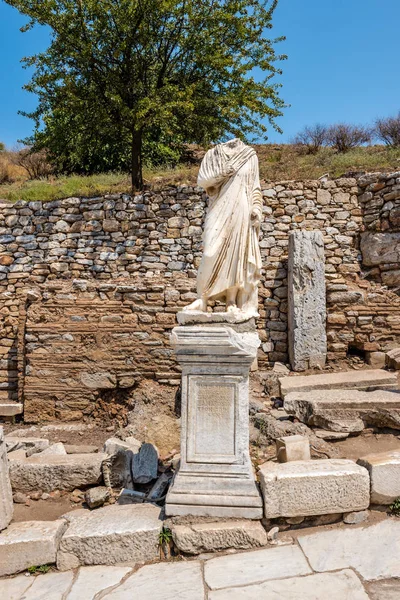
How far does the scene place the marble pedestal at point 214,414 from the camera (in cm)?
301

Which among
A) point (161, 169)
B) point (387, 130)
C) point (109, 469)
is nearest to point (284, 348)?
point (109, 469)

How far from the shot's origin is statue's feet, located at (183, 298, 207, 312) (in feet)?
11.0

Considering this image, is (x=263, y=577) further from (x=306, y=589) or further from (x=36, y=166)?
(x=36, y=166)

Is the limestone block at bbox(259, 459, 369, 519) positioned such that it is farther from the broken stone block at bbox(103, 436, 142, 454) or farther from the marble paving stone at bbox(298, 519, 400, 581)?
the broken stone block at bbox(103, 436, 142, 454)

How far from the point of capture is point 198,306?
339 cm

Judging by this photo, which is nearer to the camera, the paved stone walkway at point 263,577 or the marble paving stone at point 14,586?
the paved stone walkway at point 263,577

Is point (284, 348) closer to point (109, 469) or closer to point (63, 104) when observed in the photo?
point (109, 469)

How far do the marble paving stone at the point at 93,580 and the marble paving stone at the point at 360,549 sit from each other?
4.24ft

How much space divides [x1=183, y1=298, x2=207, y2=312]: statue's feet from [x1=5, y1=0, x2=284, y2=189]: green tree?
301 inches

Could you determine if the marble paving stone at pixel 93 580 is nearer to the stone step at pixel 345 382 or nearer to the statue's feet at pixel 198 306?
the statue's feet at pixel 198 306

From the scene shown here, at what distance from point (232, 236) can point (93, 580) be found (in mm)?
2698

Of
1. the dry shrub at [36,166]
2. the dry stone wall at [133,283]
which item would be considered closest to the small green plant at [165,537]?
the dry stone wall at [133,283]

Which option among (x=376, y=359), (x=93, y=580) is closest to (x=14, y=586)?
(x=93, y=580)

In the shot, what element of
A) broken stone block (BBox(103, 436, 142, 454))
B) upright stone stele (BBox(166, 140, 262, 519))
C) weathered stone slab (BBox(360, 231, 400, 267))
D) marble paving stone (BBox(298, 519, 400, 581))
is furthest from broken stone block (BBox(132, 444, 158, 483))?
weathered stone slab (BBox(360, 231, 400, 267))
